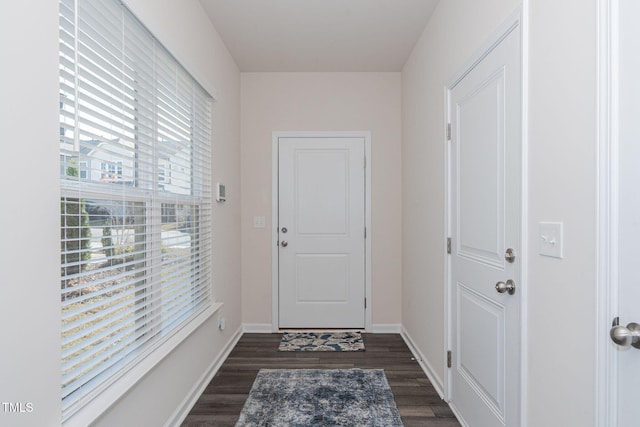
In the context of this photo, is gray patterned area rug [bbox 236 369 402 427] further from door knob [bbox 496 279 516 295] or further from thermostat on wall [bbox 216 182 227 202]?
thermostat on wall [bbox 216 182 227 202]

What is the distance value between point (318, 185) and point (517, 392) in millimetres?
2579

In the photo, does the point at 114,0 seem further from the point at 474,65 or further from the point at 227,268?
the point at 227,268

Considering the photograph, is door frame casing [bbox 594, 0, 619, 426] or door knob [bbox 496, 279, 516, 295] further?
door knob [bbox 496, 279, 516, 295]

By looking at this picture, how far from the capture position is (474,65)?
1.90 metres

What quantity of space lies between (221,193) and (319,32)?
1.55 m

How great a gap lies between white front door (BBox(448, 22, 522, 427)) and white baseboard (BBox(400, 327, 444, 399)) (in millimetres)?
170

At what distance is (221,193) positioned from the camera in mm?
2906

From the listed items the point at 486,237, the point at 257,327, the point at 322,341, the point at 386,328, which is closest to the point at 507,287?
the point at 486,237

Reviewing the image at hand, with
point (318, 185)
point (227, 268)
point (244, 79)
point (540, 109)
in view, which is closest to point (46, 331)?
point (540, 109)

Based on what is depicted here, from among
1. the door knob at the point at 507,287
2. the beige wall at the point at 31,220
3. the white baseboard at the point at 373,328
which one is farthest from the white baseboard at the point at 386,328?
the beige wall at the point at 31,220

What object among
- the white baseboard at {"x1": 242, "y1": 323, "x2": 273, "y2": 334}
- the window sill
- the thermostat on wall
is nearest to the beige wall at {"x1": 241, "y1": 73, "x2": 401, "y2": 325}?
the white baseboard at {"x1": 242, "y1": 323, "x2": 273, "y2": 334}

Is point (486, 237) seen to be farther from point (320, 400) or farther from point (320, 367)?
point (320, 367)

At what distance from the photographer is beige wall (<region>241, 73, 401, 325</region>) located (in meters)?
3.65

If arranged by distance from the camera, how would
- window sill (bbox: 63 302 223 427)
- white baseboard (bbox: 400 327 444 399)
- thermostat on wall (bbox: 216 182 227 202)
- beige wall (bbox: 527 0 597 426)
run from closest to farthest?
beige wall (bbox: 527 0 597 426) < window sill (bbox: 63 302 223 427) < white baseboard (bbox: 400 327 444 399) < thermostat on wall (bbox: 216 182 227 202)
